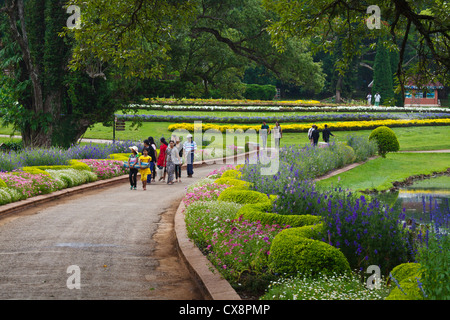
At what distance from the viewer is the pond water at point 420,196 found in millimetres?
15721

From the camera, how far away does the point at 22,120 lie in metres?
23.4

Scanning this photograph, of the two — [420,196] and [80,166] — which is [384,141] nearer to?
[420,196]

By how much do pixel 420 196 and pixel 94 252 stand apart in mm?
12425

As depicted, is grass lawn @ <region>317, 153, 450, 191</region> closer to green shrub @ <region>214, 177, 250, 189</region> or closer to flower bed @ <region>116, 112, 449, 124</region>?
green shrub @ <region>214, 177, 250, 189</region>

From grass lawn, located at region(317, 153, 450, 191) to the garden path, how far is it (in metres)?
7.83

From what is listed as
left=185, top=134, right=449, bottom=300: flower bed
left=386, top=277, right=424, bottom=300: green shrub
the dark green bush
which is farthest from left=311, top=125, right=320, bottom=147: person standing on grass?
the dark green bush

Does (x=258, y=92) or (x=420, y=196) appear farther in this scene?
(x=258, y=92)

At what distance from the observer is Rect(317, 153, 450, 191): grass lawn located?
2009cm

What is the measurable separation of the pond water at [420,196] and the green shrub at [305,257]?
8391 millimetres

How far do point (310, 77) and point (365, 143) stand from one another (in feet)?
19.0

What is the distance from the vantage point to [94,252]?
29.6 ft

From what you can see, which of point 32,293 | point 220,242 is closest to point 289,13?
point 220,242

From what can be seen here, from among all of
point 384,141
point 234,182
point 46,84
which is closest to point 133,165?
point 234,182
